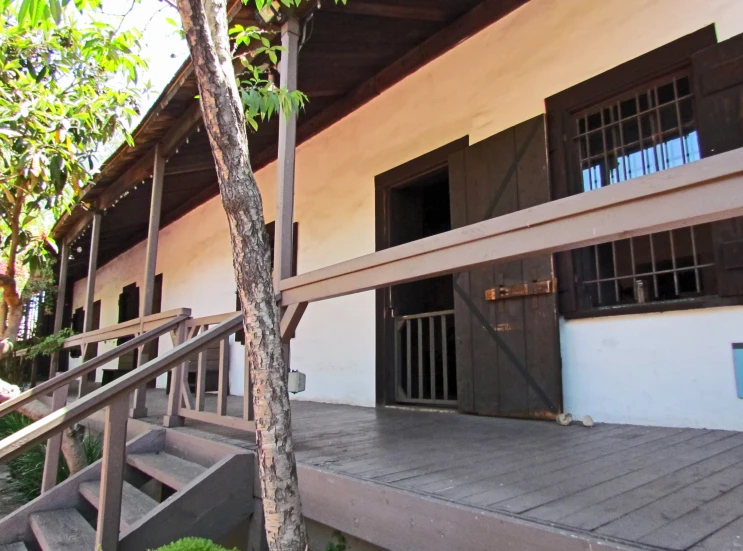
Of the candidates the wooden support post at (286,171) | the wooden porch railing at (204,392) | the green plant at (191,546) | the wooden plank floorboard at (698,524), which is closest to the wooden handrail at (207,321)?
the wooden porch railing at (204,392)

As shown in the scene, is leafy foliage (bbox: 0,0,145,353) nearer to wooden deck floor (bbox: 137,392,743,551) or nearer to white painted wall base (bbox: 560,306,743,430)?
wooden deck floor (bbox: 137,392,743,551)

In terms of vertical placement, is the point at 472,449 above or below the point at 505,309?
below

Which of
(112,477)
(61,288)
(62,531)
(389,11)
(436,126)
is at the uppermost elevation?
(389,11)

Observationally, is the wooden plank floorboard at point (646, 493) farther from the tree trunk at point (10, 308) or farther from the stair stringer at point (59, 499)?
the tree trunk at point (10, 308)

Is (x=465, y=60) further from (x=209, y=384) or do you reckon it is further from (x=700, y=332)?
(x=209, y=384)

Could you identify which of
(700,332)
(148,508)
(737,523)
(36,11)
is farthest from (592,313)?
(36,11)

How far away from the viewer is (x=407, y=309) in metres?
5.05

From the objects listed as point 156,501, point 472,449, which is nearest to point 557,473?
point 472,449

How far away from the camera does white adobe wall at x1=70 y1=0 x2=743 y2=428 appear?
3326mm

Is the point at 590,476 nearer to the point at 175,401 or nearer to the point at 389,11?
the point at 175,401

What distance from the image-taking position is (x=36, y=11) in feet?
5.72

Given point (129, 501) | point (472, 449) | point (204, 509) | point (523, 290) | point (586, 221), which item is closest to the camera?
point (586, 221)

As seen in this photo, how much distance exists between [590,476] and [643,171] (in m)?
2.08

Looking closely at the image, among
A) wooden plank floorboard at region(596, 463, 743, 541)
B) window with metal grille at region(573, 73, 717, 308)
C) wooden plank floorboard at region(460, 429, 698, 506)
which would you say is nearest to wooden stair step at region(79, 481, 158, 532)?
wooden plank floorboard at region(460, 429, 698, 506)
